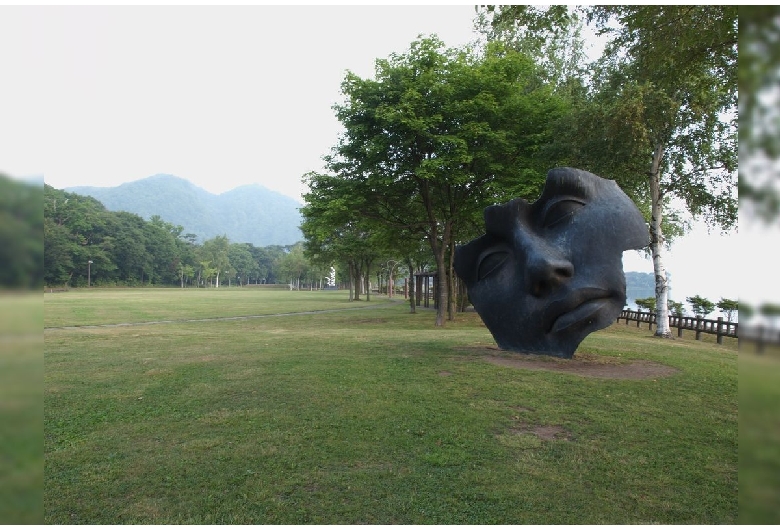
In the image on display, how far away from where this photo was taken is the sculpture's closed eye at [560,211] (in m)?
10.1

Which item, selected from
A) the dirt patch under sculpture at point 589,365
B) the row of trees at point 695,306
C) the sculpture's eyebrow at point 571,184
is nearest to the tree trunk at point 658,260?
the row of trees at point 695,306

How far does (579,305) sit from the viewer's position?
981 centimetres

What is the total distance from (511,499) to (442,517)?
740mm

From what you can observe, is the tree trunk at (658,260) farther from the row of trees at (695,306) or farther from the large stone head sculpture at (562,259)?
the large stone head sculpture at (562,259)

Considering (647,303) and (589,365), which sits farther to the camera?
(647,303)

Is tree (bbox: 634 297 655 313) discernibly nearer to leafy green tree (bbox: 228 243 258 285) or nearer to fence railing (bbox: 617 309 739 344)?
fence railing (bbox: 617 309 739 344)

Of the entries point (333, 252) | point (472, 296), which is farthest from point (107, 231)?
point (472, 296)

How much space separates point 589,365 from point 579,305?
2012 mm

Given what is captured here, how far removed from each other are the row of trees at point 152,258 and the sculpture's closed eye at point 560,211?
39548 mm

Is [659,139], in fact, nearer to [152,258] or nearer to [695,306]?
[695,306]

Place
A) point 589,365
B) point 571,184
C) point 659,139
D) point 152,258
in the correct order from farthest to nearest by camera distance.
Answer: point 152,258 → point 659,139 → point 589,365 → point 571,184

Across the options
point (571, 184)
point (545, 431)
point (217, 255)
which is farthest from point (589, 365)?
point (217, 255)

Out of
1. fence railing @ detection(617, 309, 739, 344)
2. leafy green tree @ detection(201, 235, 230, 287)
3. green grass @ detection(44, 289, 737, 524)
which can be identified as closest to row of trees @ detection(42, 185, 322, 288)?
leafy green tree @ detection(201, 235, 230, 287)

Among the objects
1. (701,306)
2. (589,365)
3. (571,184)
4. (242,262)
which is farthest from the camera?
(242,262)
